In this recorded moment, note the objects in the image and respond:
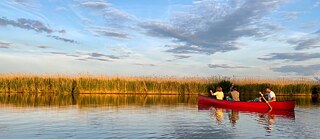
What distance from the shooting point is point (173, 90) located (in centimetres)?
4272

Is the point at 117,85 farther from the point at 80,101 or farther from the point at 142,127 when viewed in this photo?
the point at 142,127

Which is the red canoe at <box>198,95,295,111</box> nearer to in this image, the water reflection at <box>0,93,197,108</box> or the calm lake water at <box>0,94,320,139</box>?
the water reflection at <box>0,93,197,108</box>

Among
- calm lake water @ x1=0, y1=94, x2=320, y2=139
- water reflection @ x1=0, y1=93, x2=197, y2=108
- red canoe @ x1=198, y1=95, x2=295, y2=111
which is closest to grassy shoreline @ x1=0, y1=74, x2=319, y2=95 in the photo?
water reflection @ x1=0, y1=93, x2=197, y2=108

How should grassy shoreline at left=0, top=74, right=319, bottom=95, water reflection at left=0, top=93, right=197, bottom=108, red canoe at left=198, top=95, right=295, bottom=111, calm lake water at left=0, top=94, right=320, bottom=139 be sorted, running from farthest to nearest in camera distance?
grassy shoreline at left=0, top=74, right=319, bottom=95 → water reflection at left=0, top=93, right=197, bottom=108 → red canoe at left=198, top=95, right=295, bottom=111 → calm lake water at left=0, top=94, right=320, bottom=139

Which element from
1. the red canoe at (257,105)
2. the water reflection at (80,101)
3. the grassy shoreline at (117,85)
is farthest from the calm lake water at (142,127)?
the grassy shoreline at (117,85)

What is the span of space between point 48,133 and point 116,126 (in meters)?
2.93

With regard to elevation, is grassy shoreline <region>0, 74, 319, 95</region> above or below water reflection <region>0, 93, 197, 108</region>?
above

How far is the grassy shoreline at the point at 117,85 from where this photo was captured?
131ft

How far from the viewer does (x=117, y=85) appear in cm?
4112

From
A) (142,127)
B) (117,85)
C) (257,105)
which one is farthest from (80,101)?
(142,127)

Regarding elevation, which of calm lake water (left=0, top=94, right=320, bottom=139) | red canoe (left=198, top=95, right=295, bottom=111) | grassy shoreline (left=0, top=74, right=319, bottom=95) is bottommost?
calm lake water (left=0, top=94, right=320, bottom=139)

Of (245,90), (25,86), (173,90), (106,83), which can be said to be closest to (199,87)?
(173,90)

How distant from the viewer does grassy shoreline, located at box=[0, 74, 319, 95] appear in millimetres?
39938

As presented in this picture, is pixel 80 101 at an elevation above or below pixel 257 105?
above
